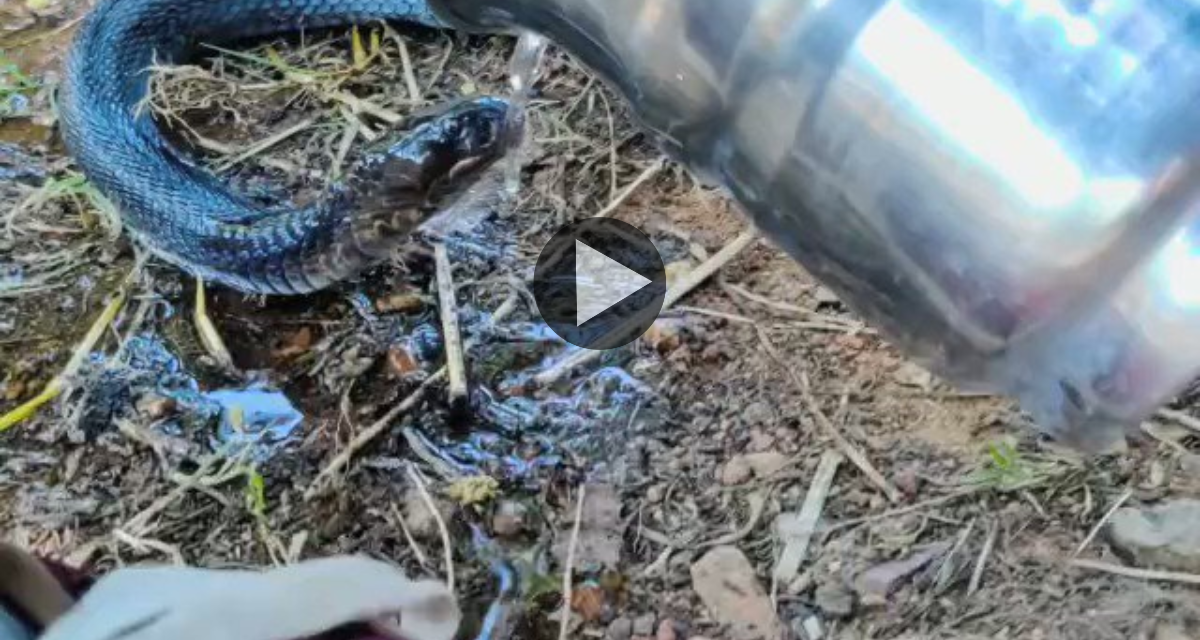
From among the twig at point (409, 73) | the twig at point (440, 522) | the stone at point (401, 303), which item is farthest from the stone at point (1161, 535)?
the twig at point (409, 73)

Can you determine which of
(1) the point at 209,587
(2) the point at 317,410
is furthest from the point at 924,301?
(2) the point at 317,410

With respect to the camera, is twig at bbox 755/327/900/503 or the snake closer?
twig at bbox 755/327/900/503

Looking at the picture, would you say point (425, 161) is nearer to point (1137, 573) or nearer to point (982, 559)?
point (982, 559)

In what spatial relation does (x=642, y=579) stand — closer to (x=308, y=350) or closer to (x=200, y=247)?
(x=308, y=350)

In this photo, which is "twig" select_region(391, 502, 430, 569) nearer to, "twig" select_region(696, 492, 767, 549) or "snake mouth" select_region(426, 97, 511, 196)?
"twig" select_region(696, 492, 767, 549)

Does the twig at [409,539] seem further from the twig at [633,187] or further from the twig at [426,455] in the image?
the twig at [633,187]

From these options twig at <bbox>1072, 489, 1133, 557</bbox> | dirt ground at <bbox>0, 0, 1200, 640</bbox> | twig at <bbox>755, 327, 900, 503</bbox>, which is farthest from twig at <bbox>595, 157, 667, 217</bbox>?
twig at <bbox>1072, 489, 1133, 557</bbox>

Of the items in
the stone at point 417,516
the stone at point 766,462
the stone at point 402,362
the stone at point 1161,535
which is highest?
the stone at point 1161,535
